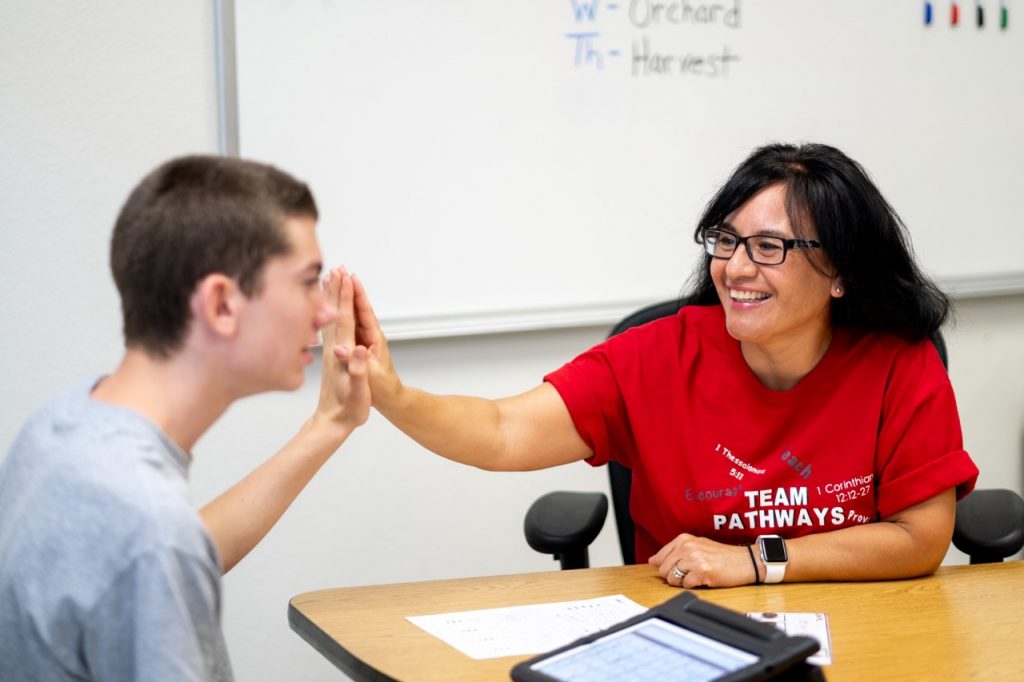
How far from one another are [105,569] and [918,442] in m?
1.32

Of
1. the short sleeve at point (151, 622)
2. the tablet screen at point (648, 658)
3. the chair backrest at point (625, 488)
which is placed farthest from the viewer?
the chair backrest at point (625, 488)

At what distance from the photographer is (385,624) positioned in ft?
5.07

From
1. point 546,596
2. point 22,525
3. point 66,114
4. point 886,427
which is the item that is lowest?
point 546,596

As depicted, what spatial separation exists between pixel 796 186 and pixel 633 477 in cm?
57

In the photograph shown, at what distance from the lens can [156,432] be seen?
108cm

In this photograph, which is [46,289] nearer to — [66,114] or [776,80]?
[66,114]

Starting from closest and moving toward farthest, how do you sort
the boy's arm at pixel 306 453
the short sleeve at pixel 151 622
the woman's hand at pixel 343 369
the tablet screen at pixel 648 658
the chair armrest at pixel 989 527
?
the short sleeve at pixel 151 622 < the tablet screen at pixel 648 658 < the boy's arm at pixel 306 453 < the woman's hand at pixel 343 369 < the chair armrest at pixel 989 527

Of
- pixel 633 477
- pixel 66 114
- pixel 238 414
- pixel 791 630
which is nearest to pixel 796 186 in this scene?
pixel 633 477

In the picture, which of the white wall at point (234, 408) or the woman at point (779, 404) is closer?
the woman at point (779, 404)

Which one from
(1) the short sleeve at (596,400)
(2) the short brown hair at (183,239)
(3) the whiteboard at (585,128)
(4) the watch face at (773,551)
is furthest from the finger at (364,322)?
(3) the whiteboard at (585,128)

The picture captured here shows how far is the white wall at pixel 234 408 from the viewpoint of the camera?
229 cm

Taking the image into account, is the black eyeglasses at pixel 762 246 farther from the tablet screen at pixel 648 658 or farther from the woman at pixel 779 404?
the tablet screen at pixel 648 658

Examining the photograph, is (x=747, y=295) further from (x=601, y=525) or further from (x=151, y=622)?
(x=151, y=622)

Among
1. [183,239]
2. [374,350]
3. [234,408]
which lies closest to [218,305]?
[183,239]
